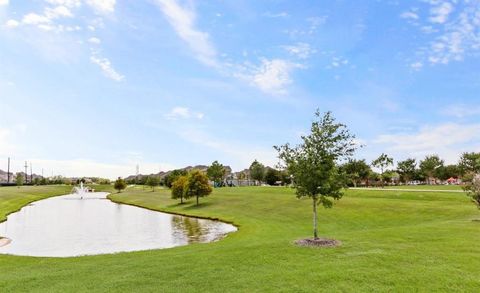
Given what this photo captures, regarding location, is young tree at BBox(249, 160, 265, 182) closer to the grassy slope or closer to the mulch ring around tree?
the grassy slope

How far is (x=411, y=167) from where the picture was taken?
5389 inches

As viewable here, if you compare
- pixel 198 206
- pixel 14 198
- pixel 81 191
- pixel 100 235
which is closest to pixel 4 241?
pixel 100 235

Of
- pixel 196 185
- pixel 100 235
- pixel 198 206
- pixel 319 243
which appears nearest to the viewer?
pixel 319 243

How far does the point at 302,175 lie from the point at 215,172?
103974 millimetres

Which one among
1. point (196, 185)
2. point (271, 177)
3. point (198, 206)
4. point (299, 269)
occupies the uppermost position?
point (271, 177)

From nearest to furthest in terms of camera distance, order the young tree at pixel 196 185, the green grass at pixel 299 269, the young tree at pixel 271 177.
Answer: the green grass at pixel 299 269, the young tree at pixel 196 185, the young tree at pixel 271 177

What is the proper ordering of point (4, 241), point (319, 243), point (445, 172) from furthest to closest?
point (445, 172), point (4, 241), point (319, 243)

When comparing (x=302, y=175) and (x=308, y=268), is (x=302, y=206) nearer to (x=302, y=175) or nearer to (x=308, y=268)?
(x=302, y=175)

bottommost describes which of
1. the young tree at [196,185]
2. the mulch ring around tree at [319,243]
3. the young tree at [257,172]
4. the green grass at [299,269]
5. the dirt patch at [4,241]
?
the dirt patch at [4,241]

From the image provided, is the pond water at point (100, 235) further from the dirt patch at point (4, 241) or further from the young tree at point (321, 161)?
the young tree at point (321, 161)

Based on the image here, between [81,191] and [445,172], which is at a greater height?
[445,172]

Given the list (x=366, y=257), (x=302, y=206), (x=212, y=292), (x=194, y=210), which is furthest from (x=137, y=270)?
(x=194, y=210)

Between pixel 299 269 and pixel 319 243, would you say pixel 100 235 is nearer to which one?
pixel 319 243

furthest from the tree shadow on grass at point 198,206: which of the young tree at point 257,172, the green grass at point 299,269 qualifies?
the young tree at point 257,172
